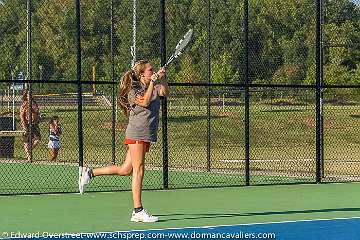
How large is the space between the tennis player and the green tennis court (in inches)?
14.6

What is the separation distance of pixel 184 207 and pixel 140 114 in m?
2.12

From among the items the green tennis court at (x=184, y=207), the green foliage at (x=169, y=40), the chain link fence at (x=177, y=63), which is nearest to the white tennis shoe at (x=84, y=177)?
the green tennis court at (x=184, y=207)

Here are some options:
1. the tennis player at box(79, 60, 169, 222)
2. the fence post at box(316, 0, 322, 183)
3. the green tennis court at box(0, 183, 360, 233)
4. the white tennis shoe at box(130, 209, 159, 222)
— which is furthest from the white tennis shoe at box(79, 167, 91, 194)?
the fence post at box(316, 0, 322, 183)

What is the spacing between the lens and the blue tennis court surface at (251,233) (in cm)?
1016

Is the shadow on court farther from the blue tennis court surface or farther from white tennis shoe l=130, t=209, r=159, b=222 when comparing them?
the blue tennis court surface

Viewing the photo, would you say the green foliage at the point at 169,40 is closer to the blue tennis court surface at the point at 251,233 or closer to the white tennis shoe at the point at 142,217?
the white tennis shoe at the point at 142,217

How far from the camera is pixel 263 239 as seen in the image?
1005cm

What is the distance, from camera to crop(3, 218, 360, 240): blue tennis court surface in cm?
1016

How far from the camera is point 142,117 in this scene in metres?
11.6

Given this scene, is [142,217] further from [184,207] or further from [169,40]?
[169,40]

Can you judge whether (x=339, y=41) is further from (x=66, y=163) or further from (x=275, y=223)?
(x=275, y=223)

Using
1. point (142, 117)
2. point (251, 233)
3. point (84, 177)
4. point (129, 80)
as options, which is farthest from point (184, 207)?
point (251, 233)

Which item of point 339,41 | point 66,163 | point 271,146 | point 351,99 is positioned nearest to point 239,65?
point 339,41

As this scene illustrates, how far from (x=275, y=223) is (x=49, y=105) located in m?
14.2
